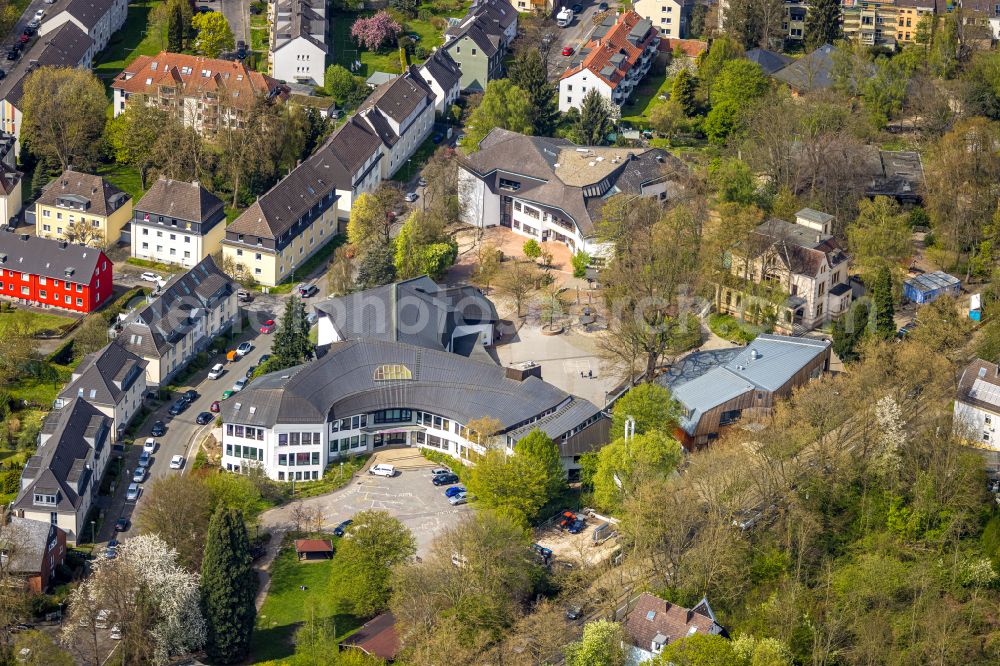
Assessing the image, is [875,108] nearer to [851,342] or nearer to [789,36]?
[789,36]

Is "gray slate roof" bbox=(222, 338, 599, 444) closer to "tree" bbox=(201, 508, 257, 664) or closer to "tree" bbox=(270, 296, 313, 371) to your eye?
"tree" bbox=(270, 296, 313, 371)

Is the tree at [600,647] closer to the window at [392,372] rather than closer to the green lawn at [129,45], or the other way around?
the window at [392,372]

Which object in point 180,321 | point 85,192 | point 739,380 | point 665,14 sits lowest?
point 739,380

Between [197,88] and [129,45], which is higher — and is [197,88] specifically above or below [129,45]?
below

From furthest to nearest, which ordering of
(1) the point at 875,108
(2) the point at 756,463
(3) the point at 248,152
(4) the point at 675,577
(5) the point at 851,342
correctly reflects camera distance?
(1) the point at 875,108 → (3) the point at 248,152 → (5) the point at 851,342 → (2) the point at 756,463 → (4) the point at 675,577

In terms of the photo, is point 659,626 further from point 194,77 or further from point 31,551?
point 194,77

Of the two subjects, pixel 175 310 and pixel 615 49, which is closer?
pixel 175 310

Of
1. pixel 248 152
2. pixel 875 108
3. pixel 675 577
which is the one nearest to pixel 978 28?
pixel 875 108

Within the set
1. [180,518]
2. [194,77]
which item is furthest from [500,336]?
[194,77]
